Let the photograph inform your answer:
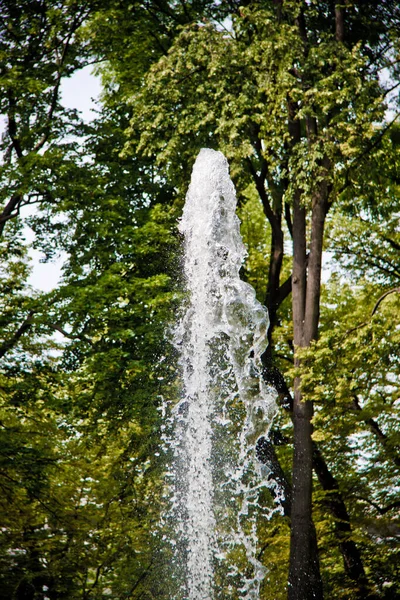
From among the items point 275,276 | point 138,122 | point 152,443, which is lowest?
point 152,443

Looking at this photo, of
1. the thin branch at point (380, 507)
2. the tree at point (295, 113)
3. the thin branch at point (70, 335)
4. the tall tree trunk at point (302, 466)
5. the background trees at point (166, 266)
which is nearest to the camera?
the tall tree trunk at point (302, 466)

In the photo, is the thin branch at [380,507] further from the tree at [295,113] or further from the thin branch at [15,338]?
the thin branch at [15,338]

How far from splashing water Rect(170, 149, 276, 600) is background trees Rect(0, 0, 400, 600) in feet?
1.68

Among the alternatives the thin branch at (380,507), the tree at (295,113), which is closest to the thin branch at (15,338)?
the tree at (295,113)

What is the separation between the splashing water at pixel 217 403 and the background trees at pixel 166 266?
1.68ft

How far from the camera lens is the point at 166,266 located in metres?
13.7

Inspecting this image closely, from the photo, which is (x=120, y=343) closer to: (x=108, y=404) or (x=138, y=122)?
(x=108, y=404)

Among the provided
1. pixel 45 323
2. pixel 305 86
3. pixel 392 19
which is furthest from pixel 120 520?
pixel 392 19

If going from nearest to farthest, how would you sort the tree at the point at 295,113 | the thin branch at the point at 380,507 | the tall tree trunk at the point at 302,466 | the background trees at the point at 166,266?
the tall tree trunk at the point at 302,466 → the tree at the point at 295,113 → the background trees at the point at 166,266 → the thin branch at the point at 380,507

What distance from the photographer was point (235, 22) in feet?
39.2

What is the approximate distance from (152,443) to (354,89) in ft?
22.1

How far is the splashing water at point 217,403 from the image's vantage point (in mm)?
10000

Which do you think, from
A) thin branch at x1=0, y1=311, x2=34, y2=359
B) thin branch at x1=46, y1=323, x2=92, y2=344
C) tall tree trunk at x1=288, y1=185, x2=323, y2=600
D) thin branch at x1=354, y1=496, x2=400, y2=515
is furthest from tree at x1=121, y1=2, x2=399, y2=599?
thin branch at x1=0, y1=311, x2=34, y2=359

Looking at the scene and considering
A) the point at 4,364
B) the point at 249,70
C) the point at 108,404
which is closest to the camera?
the point at 249,70
